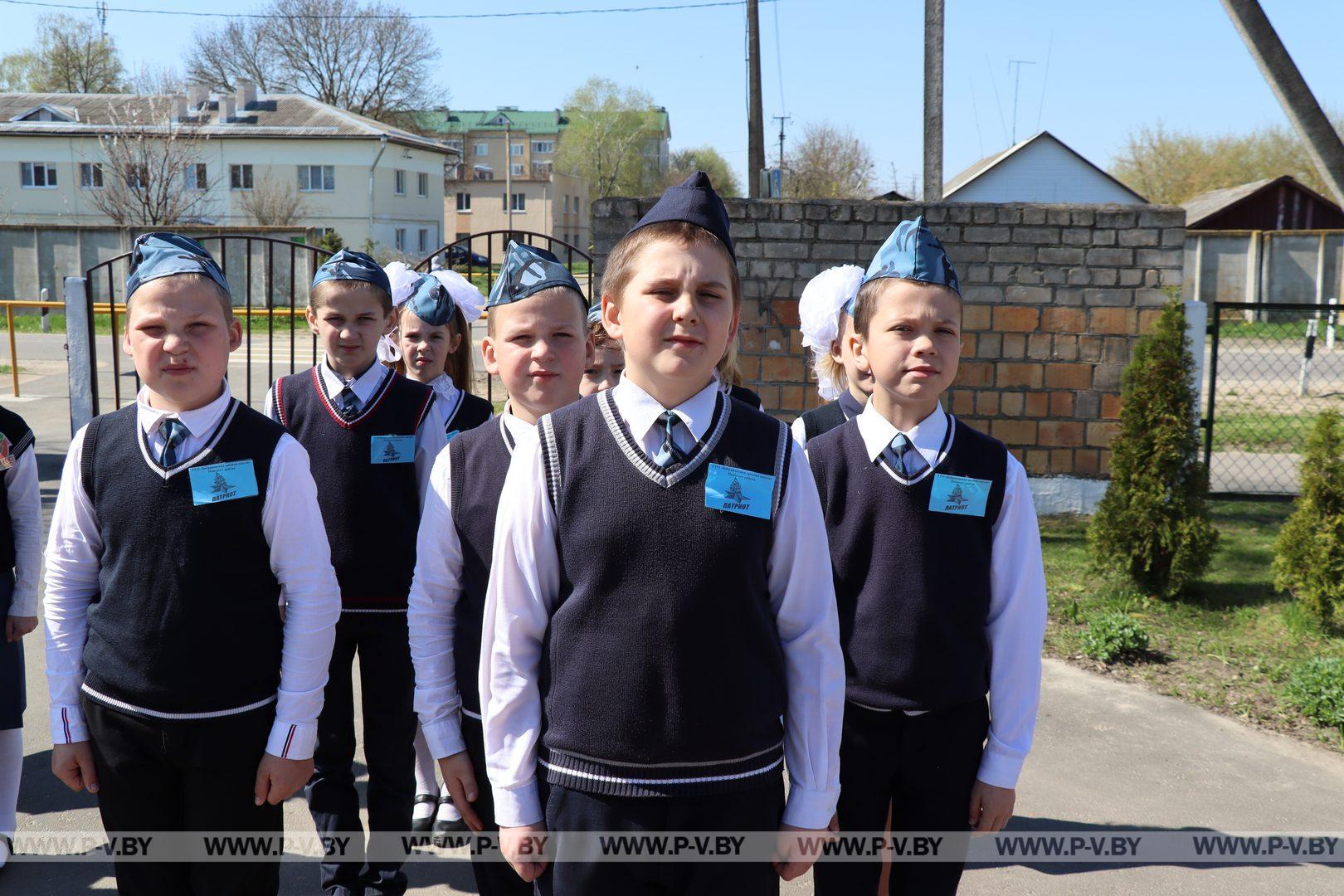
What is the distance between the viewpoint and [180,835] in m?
2.40

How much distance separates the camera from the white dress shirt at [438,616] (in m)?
2.32

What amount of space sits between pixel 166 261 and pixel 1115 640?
4.56 meters

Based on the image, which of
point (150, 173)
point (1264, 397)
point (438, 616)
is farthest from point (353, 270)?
point (150, 173)

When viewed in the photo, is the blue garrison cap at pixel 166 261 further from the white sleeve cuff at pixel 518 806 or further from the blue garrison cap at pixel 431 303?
the blue garrison cap at pixel 431 303

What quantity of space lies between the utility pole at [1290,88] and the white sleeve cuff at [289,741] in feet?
16.8

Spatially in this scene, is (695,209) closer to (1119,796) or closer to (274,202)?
(1119,796)

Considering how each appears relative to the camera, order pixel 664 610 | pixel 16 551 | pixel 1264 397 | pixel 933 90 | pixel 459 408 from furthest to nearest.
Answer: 1. pixel 1264 397
2. pixel 933 90
3. pixel 459 408
4. pixel 16 551
5. pixel 664 610

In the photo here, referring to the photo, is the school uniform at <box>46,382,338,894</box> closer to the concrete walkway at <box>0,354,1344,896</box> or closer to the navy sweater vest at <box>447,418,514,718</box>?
the navy sweater vest at <box>447,418,514,718</box>

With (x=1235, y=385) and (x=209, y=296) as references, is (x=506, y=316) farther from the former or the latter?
(x=1235, y=385)

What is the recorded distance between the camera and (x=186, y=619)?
236 centimetres

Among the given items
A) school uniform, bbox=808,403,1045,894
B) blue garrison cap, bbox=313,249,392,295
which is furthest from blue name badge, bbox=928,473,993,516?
blue garrison cap, bbox=313,249,392,295

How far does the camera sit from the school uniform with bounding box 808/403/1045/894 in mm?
2336

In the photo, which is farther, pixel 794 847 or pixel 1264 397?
pixel 1264 397

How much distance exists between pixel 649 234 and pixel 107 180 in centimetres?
4525
